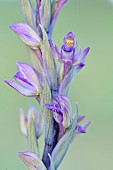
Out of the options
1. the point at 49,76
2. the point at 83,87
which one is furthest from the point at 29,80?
the point at 83,87

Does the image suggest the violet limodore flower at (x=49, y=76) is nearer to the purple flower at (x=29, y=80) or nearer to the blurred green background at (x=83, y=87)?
the purple flower at (x=29, y=80)

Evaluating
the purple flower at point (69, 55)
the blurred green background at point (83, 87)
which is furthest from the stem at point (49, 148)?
the blurred green background at point (83, 87)

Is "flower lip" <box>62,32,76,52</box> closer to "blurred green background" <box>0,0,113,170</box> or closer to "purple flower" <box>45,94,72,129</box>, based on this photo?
"purple flower" <box>45,94,72,129</box>

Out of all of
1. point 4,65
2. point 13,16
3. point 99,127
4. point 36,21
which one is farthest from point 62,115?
point 13,16

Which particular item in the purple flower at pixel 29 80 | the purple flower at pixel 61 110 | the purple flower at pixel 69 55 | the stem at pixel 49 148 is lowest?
the stem at pixel 49 148

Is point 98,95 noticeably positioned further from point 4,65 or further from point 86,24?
point 86,24

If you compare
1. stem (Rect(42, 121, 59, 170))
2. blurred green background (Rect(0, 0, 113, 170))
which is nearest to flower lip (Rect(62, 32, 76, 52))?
stem (Rect(42, 121, 59, 170))
